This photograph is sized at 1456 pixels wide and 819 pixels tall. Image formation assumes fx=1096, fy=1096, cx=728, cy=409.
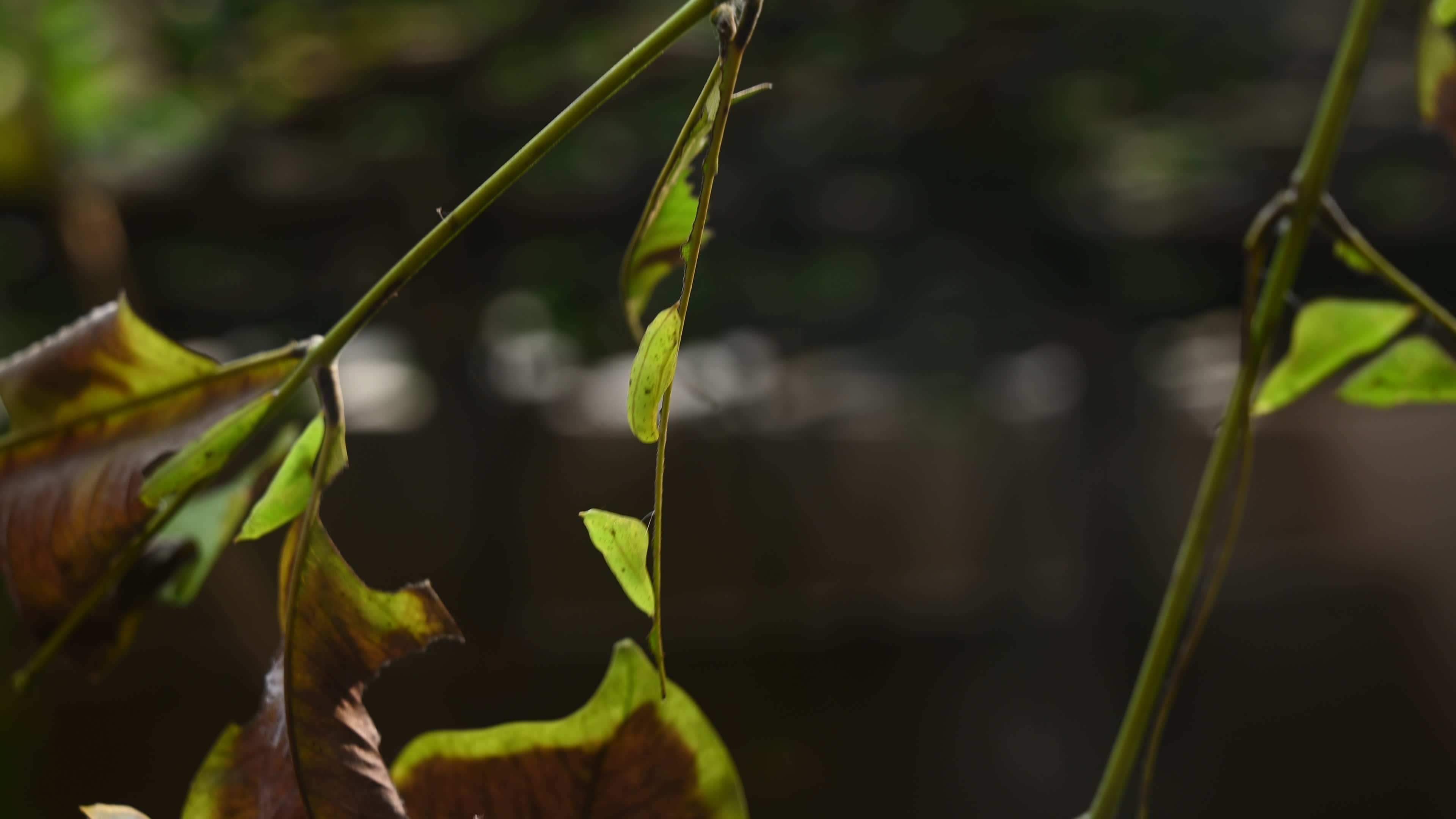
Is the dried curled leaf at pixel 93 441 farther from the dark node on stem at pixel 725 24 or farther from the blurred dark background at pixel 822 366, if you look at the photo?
the blurred dark background at pixel 822 366

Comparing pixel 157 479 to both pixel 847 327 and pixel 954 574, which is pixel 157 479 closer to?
pixel 847 327

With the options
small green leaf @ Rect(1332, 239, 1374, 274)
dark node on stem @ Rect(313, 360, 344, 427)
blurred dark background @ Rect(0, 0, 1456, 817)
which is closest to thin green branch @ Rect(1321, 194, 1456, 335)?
small green leaf @ Rect(1332, 239, 1374, 274)

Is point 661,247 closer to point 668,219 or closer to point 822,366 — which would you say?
point 668,219

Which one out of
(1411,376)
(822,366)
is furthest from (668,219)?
(822,366)

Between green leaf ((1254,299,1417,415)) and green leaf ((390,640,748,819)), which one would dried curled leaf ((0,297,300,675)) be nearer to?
green leaf ((390,640,748,819))

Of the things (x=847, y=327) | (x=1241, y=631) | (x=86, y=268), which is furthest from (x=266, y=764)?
(x=1241, y=631)
